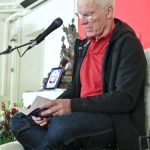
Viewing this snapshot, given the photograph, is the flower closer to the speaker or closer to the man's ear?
the man's ear

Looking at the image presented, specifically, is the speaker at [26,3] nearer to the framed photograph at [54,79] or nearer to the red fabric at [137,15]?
the framed photograph at [54,79]

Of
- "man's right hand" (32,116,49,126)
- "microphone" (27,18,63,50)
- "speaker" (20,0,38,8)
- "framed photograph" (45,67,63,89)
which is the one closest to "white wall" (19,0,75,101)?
"speaker" (20,0,38,8)

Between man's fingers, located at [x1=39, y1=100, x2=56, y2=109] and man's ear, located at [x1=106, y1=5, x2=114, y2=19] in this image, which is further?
man's ear, located at [x1=106, y1=5, x2=114, y2=19]

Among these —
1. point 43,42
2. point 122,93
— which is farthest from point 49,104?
point 43,42

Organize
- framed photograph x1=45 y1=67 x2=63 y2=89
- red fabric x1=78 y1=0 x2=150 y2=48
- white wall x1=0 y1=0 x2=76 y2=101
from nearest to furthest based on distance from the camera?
red fabric x1=78 y1=0 x2=150 y2=48
framed photograph x1=45 y1=67 x2=63 y2=89
white wall x1=0 y1=0 x2=76 y2=101

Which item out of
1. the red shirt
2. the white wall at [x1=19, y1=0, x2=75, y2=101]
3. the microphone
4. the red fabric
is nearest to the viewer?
the red shirt

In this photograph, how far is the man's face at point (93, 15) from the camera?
4.78 feet

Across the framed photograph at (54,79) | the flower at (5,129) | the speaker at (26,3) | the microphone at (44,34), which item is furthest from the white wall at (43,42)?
the microphone at (44,34)

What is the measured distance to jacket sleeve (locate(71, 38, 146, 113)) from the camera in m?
1.28

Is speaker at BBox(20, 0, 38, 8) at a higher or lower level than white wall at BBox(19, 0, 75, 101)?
higher

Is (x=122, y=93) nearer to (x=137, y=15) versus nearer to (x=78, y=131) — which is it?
(x=78, y=131)

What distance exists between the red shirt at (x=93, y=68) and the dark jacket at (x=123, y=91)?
0.23ft

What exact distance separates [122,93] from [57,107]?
0.75 feet

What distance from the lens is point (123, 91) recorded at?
4.21 ft
